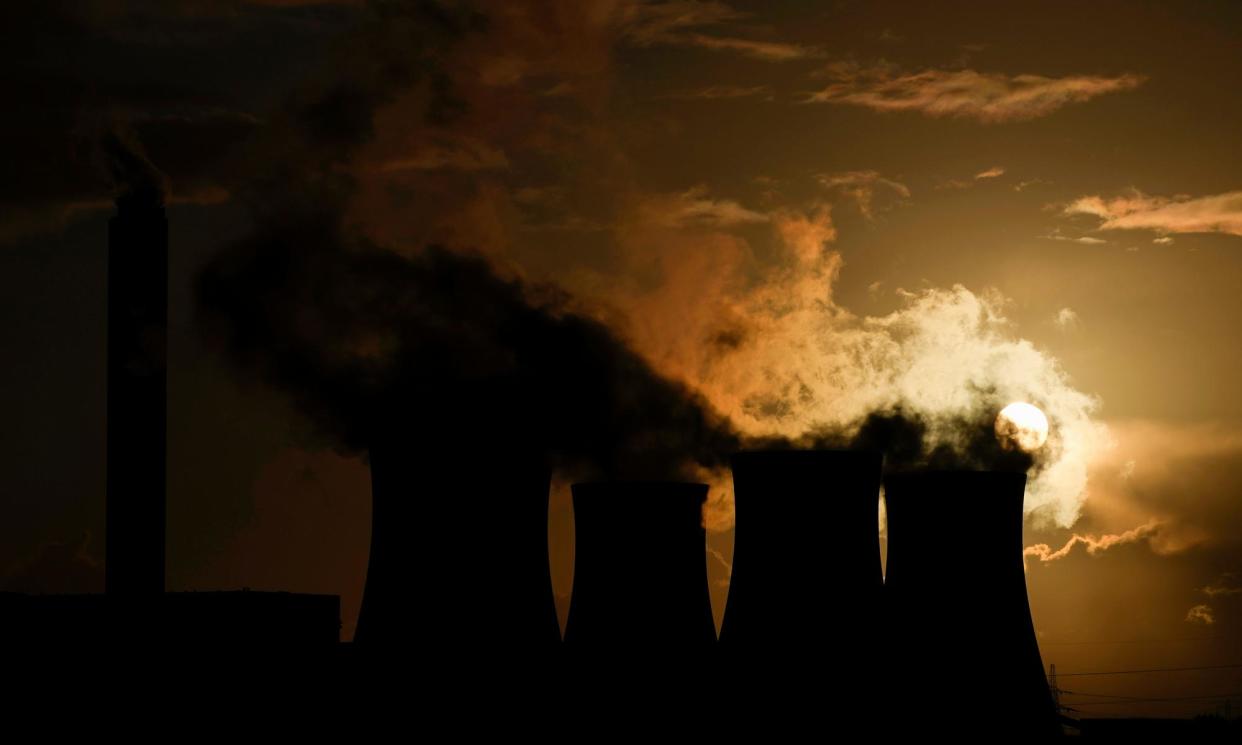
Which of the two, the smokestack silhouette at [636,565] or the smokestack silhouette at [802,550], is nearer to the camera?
the smokestack silhouette at [802,550]

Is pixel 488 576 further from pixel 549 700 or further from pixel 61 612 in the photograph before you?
pixel 61 612

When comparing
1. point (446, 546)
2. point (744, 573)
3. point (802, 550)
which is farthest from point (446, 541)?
point (802, 550)

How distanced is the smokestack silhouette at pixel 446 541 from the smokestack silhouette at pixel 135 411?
4.91 m

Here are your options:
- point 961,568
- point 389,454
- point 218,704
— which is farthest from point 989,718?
point 218,704

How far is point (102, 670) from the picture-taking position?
1573 centimetres

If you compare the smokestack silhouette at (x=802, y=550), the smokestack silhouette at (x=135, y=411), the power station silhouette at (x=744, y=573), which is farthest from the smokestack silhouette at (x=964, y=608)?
the smokestack silhouette at (x=135, y=411)

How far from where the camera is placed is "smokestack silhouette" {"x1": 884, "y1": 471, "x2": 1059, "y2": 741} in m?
13.7

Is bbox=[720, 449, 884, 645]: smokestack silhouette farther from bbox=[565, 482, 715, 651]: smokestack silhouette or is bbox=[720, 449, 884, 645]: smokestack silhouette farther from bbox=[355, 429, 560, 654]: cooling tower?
bbox=[355, 429, 560, 654]: cooling tower

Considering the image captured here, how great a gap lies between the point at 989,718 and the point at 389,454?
613cm

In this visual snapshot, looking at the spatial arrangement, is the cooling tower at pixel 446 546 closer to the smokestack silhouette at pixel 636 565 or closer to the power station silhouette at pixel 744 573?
the power station silhouette at pixel 744 573

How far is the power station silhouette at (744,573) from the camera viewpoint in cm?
1345

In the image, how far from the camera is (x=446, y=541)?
13.5 metres

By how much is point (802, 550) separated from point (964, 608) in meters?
1.73

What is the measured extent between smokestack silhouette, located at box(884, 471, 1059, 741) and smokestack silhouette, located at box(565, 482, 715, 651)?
6.52 ft
